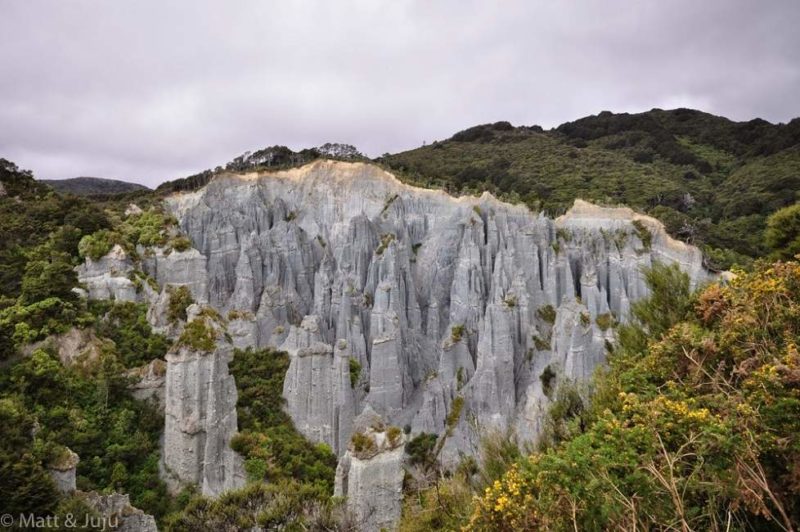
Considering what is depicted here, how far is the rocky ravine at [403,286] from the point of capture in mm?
21453

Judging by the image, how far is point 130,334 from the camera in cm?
1859

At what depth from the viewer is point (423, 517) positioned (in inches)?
258

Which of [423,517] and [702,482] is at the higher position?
[702,482]

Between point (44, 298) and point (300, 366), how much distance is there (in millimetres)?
9857

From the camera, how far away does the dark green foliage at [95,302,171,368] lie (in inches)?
704

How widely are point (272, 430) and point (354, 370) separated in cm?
653

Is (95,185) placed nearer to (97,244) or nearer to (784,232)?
(97,244)

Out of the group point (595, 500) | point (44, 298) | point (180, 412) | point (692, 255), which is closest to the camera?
point (595, 500)

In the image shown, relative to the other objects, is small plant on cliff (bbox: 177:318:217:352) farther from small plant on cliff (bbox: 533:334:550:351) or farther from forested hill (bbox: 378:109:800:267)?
forested hill (bbox: 378:109:800:267)

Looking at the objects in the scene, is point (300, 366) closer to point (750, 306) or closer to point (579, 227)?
point (750, 306)

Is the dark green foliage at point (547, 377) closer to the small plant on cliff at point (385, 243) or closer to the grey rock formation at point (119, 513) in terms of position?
the small plant on cliff at point (385, 243)

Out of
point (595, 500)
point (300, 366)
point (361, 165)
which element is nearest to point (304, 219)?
point (361, 165)

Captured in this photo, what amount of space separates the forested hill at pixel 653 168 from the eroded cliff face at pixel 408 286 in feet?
12.5

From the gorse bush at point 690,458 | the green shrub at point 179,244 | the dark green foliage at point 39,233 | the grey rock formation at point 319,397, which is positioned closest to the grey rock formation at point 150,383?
the dark green foliage at point 39,233
